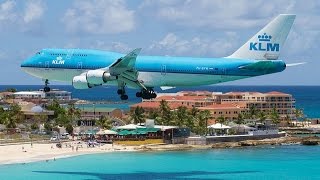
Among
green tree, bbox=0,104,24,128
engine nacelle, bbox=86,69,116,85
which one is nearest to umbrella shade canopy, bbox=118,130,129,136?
green tree, bbox=0,104,24,128

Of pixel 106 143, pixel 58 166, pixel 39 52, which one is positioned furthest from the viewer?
pixel 106 143

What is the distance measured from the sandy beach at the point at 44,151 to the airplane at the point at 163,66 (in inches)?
1701

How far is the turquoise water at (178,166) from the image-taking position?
9254 cm

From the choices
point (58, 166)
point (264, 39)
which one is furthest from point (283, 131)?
point (264, 39)

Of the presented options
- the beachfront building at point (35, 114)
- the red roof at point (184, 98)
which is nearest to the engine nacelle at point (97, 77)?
the beachfront building at point (35, 114)

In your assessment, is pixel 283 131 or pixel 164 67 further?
pixel 283 131

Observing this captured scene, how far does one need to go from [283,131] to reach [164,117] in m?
27.1

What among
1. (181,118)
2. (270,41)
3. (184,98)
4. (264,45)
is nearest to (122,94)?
(264,45)

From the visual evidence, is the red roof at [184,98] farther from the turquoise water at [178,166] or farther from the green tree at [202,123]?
the turquoise water at [178,166]

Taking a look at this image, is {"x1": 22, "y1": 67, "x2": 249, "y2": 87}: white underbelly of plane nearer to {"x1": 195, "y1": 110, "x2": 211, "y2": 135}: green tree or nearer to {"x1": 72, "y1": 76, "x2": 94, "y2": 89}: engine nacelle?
{"x1": 72, "y1": 76, "x2": 94, "y2": 89}: engine nacelle

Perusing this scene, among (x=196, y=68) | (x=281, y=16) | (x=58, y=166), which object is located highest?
(x=281, y=16)

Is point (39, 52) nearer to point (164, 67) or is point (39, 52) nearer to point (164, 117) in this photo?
point (164, 67)

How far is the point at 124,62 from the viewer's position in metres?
54.1

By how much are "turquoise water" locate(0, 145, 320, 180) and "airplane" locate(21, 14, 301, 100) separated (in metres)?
34.8
